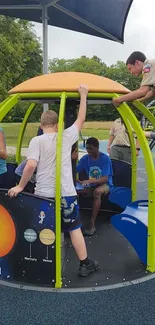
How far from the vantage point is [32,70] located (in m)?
31.8

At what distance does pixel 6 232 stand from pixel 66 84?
151 cm

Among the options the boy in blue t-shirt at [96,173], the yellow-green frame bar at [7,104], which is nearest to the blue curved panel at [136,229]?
the boy in blue t-shirt at [96,173]

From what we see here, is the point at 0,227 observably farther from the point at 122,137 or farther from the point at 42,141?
the point at 122,137

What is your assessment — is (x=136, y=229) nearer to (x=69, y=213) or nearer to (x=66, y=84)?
(x=69, y=213)

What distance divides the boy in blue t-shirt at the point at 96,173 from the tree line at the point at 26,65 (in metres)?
7.52

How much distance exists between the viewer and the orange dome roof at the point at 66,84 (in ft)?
11.4

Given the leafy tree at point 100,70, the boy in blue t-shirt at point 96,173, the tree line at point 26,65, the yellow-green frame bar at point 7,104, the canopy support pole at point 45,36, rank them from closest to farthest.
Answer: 1. the yellow-green frame bar at point 7,104
2. the boy in blue t-shirt at point 96,173
3. the canopy support pole at point 45,36
4. the tree line at point 26,65
5. the leafy tree at point 100,70

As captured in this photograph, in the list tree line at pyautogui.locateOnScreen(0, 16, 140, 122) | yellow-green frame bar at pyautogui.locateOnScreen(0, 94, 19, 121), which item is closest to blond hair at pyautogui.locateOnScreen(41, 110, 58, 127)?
yellow-green frame bar at pyautogui.locateOnScreen(0, 94, 19, 121)

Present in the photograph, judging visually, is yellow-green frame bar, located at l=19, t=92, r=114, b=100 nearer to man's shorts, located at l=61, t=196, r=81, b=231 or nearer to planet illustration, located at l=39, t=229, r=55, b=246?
man's shorts, located at l=61, t=196, r=81, b=231

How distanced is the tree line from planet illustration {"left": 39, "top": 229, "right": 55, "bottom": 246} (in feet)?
30.5

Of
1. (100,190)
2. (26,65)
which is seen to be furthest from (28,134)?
(100,190)

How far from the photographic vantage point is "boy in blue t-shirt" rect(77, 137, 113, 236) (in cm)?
485

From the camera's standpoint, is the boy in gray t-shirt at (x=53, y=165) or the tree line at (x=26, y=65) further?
the tree line at (x=26, y=65)

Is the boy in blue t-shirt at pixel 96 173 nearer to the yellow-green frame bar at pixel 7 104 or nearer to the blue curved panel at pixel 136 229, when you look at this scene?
the blue curved panel at pixel 136 229
